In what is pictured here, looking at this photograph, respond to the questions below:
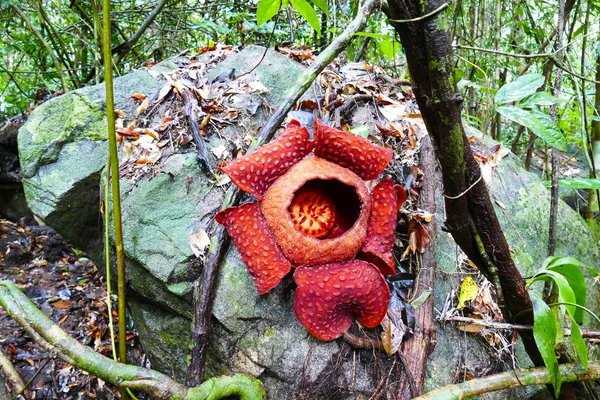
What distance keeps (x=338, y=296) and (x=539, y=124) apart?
911 millimetres

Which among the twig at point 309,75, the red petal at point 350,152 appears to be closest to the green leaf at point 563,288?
the red petal at point 350,152

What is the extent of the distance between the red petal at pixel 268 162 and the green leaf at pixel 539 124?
850mm

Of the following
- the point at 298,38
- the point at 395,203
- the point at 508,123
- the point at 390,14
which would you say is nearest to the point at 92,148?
the point at 395,203

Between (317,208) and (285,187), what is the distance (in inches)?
8.2

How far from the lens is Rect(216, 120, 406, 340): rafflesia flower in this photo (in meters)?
1.79

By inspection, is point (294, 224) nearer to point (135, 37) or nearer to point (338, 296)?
point (338, 296)

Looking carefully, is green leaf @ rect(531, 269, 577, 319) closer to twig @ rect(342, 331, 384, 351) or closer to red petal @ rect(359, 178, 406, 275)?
red petal @ rect(359, 178, 406, 275)

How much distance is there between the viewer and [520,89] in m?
1.41

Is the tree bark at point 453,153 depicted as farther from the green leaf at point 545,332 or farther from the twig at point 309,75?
the twig at point 309,75

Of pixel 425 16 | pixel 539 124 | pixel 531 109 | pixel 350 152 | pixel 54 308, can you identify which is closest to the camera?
pixel 425 16

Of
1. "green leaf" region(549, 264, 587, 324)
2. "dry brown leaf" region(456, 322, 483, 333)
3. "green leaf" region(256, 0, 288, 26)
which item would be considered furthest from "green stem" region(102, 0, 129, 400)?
"green leaf" region(549, 264, 587, 324)

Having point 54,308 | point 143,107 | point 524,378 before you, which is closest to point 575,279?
point 524,378

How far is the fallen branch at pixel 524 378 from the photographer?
1.81 metres

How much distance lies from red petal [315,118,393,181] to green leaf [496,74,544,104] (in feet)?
2.07
